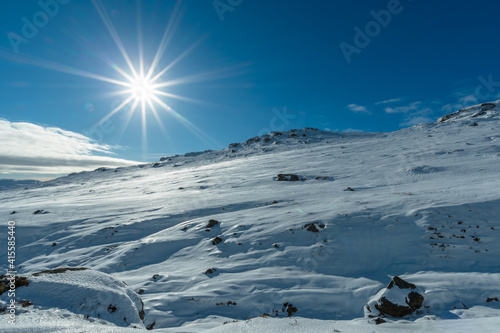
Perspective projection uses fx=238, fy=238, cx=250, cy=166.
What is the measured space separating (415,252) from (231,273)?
5436 millimetres

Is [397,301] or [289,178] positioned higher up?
[289,178]

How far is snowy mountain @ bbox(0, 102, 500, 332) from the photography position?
3818mm

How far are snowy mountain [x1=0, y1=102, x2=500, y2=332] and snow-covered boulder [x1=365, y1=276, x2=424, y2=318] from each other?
2cm

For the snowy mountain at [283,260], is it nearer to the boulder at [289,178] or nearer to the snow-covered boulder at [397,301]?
the snow-covered boulder at [397,301]

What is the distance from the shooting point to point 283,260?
7551mm

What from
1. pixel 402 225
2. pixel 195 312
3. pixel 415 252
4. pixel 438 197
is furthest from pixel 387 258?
pixel 195 312

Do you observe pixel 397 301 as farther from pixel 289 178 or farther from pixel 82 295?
pixel 289 178

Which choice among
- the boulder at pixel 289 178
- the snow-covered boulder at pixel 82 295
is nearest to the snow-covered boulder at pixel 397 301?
the snow-covered boulder at pixel 82 295

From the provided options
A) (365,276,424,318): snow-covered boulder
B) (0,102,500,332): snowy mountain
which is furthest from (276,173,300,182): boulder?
(365,276,424,318): snow-covered boulder

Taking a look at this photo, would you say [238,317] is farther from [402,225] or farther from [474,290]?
[402,225]

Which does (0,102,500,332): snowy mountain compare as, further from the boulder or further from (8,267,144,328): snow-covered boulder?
the boulder

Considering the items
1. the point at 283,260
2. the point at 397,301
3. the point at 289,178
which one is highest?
the point at 289,178

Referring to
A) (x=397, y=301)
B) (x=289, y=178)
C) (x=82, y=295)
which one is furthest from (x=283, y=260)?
(x=289, y=178)

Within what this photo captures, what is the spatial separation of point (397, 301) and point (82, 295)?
551cm
